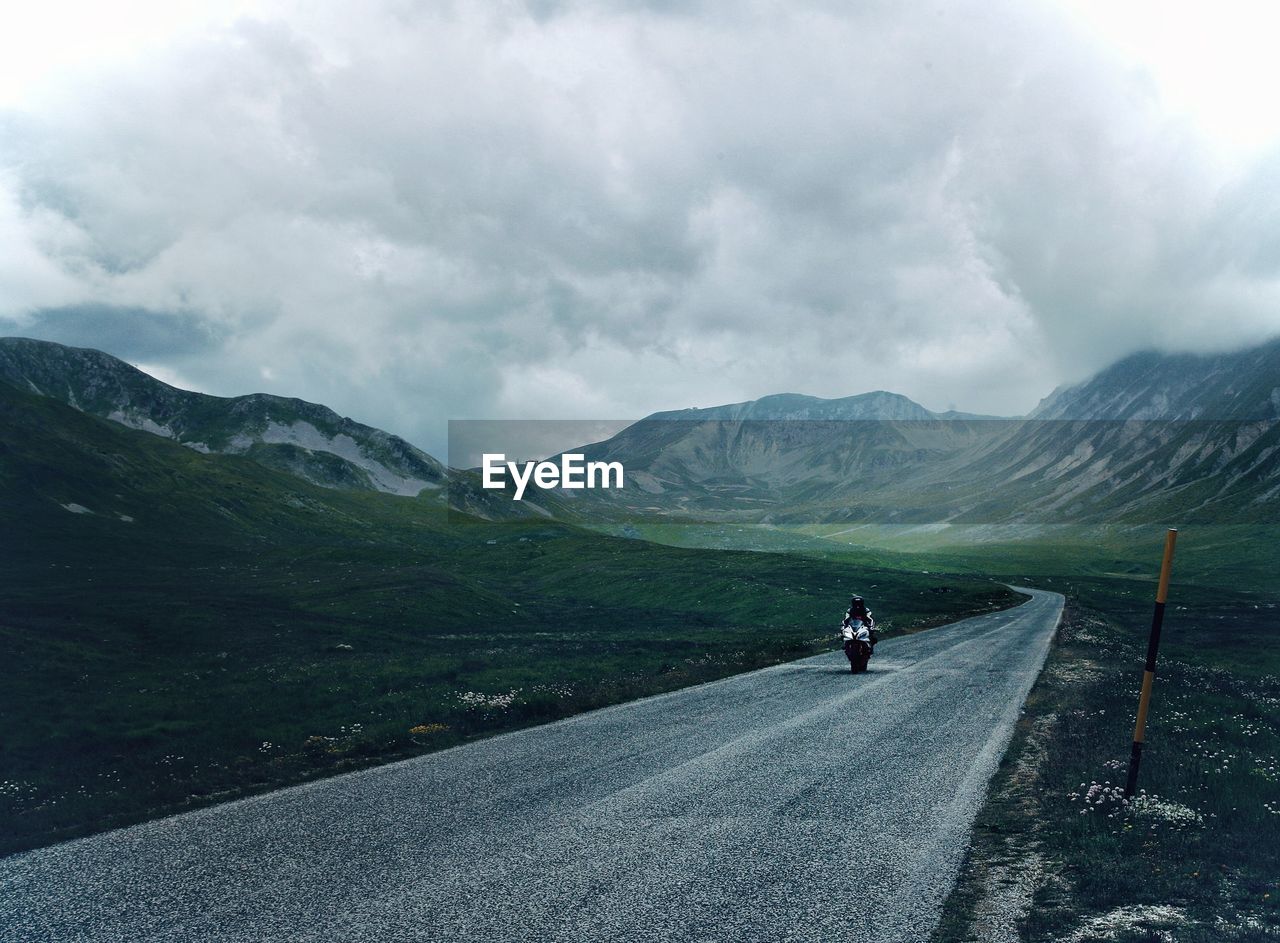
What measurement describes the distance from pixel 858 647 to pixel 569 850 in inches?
898

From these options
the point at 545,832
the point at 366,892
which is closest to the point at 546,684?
the point at 545,832

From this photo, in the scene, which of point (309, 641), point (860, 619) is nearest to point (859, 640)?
point (860, 619)

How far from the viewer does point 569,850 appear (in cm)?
1238

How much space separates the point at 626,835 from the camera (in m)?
13.0

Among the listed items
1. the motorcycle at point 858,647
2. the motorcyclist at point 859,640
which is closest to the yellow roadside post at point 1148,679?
the motorcyclist at point 859,640

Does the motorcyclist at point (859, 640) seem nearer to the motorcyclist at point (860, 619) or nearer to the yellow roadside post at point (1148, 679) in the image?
the motorcyclist at point (860, 619)

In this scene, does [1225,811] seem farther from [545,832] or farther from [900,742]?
[545,832]

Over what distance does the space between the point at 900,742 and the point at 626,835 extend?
9655mm

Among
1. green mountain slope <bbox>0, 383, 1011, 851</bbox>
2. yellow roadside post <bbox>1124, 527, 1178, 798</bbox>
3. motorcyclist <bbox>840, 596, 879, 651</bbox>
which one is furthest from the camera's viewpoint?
motorcyclist <bbox>840, 596, 879, 651</bbox>

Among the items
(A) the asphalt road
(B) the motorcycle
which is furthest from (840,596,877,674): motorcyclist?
(A) the asphalt road

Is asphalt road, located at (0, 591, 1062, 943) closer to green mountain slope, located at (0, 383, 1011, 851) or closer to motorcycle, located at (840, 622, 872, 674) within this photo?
green mountain slope, located at (0, 383, 1011, 851)

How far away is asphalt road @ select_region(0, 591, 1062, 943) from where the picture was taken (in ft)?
32.9

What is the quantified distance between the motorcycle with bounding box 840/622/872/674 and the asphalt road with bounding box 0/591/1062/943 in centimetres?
1111

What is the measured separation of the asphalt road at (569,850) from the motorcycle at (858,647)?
36.5 ft
